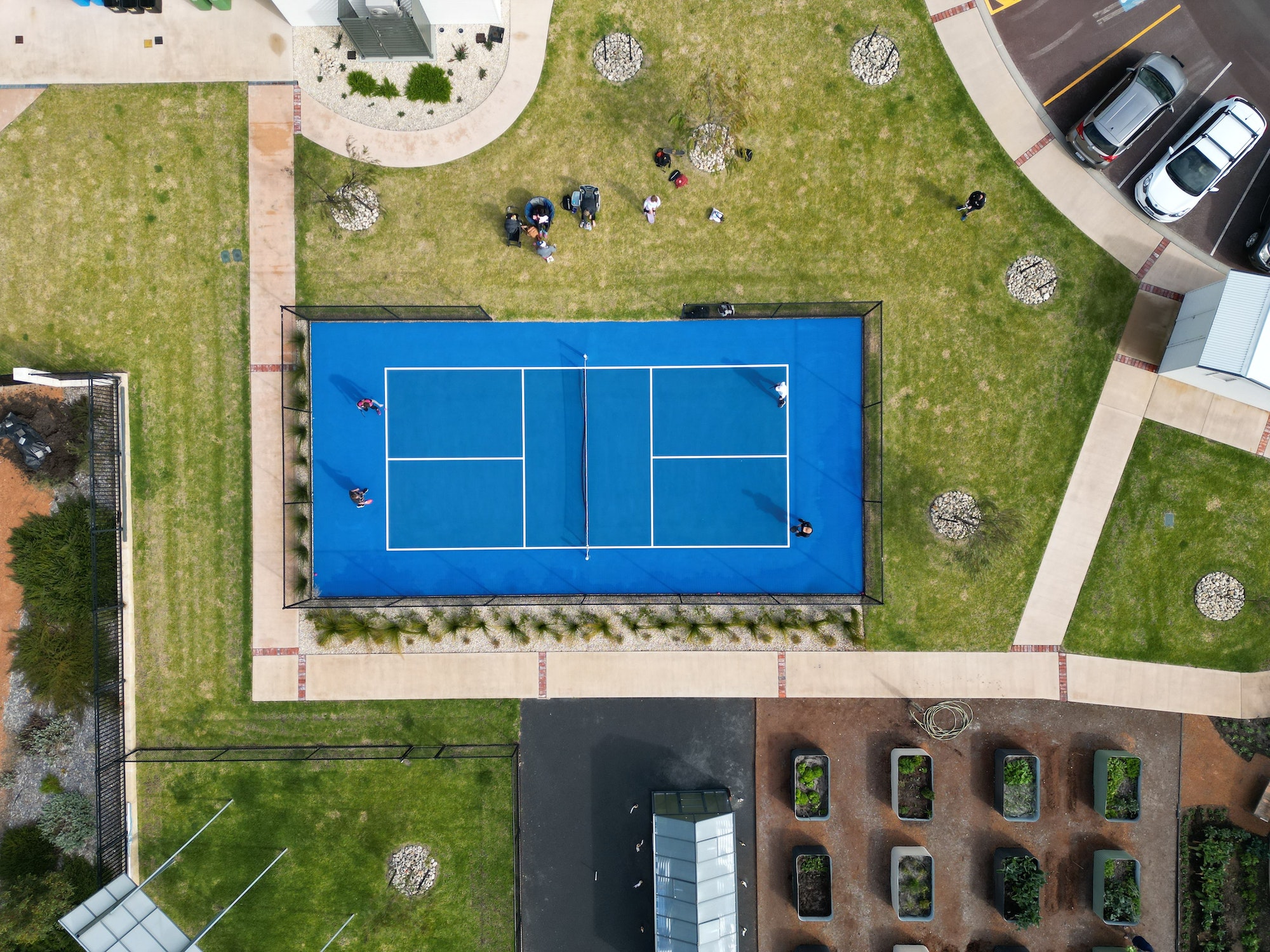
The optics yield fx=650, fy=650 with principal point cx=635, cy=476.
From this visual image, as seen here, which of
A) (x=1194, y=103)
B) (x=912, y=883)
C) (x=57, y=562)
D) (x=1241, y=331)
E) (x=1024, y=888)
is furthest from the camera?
(x=1194, y=103)

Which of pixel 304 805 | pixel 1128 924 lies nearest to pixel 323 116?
pixel 304 805

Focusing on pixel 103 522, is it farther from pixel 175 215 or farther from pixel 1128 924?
pixel 1128 924

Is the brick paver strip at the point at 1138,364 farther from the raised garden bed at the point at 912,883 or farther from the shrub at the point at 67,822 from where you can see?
the shrub at the point at 67,822

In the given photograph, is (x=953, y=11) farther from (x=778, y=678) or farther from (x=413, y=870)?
(x=413, y=870)

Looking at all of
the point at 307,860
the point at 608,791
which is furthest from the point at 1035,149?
the point at 307,860

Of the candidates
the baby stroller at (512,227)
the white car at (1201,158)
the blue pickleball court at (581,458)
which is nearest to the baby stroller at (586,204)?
the baby stroller at (512,227)

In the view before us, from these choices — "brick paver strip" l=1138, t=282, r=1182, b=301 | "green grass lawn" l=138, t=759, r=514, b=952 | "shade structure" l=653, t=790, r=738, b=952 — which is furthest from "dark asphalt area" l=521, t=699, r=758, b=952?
"brick paver strip" l=1138, t=282, r=1182, b=301
